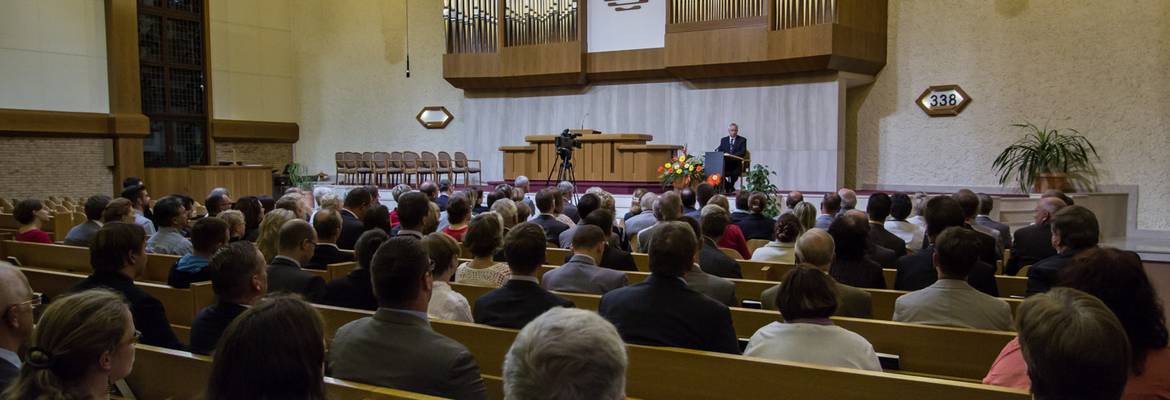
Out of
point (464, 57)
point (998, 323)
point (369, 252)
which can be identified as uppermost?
point (464, 57)

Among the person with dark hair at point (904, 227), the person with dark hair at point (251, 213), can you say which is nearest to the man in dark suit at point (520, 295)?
the person with dark hair at point (251, 213)

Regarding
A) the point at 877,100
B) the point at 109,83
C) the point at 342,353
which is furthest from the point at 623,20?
the point at 342,353

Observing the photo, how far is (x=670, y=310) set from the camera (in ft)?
8.75

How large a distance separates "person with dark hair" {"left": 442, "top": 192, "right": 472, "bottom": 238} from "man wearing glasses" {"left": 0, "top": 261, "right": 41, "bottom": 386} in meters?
3.34

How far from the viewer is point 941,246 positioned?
3.03 meters

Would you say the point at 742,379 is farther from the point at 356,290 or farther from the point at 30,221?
the point at 30,221

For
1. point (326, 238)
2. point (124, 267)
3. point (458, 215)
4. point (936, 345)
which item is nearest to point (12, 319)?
point (124, 267)

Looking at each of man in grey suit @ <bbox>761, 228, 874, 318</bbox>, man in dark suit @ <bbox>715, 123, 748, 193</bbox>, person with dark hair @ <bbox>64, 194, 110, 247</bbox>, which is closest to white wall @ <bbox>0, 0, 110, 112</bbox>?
person with dark hair @ <bbox>64, 194, 110, 247</bbox>

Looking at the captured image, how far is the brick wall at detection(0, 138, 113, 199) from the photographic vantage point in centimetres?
1246

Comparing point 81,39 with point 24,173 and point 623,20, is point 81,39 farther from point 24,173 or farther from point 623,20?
point 623,20

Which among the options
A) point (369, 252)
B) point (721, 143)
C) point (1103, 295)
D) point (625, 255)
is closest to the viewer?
point (1103, 295)

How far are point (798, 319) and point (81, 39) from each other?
14.3 m

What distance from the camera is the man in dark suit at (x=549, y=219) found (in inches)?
226

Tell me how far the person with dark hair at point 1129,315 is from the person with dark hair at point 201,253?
3216mm
